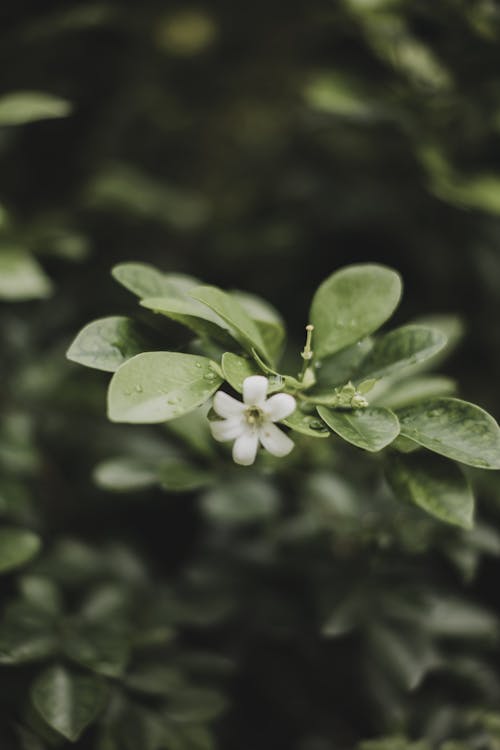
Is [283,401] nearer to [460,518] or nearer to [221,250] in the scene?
[460,518]

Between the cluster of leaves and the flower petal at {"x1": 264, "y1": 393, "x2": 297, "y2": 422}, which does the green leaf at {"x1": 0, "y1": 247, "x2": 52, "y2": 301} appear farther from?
the flower petal at {"x1": 264, "y1": 393, "x2": 297, "y2": 422}

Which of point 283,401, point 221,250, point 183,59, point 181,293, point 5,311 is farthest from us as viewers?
point 183,59

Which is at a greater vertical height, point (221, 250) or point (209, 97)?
point (209, 97)

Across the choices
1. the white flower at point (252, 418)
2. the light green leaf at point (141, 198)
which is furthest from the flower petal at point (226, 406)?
the light green leaf at point (141, 198)

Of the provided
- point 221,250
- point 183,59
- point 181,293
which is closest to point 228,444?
point 181,293

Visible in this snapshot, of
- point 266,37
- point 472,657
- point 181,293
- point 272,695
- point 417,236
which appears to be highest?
point 266,37

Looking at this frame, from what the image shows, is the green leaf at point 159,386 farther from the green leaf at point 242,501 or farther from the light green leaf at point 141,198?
the light green leaf at point 141,198

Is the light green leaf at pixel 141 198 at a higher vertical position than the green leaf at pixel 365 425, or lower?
lower
